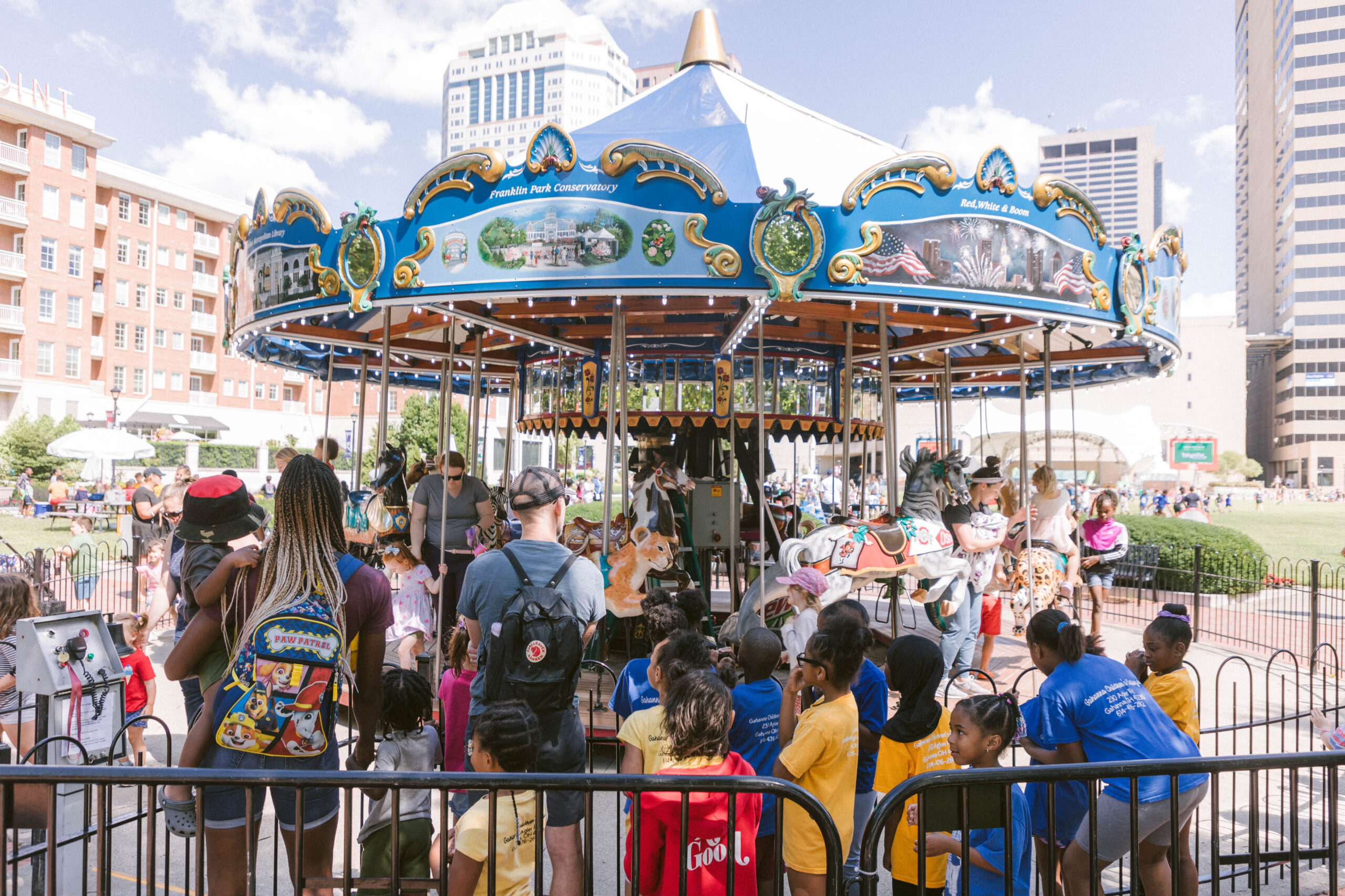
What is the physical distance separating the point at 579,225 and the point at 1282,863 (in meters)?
5.43

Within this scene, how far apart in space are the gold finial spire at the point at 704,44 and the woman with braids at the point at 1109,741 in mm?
8411

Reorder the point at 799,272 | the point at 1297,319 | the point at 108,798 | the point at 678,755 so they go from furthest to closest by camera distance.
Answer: the point at 1297,319
the point at 799,272
the point at 678,755
the point at 108,798

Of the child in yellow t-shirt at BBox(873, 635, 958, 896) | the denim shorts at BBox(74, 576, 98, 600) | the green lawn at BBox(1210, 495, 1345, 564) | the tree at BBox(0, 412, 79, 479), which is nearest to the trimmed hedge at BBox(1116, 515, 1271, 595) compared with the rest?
the green lawn at BBox(1210, 495, 1345, 564)

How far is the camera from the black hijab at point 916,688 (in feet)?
11.0

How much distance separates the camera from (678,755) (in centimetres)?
289

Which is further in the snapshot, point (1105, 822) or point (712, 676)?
point (1105, 822)

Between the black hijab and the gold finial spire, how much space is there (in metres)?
8.34

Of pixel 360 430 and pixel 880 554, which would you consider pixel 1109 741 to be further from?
pixel 360 430

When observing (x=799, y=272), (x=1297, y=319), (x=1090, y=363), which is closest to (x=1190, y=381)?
(x=1297, y=319)

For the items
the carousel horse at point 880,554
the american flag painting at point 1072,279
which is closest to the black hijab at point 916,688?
the carousel horse at point 880,554

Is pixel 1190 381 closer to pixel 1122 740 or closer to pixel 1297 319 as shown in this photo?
pixel 1297 319

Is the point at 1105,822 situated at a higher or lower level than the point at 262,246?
lower

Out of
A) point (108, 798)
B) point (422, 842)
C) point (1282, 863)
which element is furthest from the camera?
point (1282, 863)

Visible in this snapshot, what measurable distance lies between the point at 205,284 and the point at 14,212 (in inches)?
443
